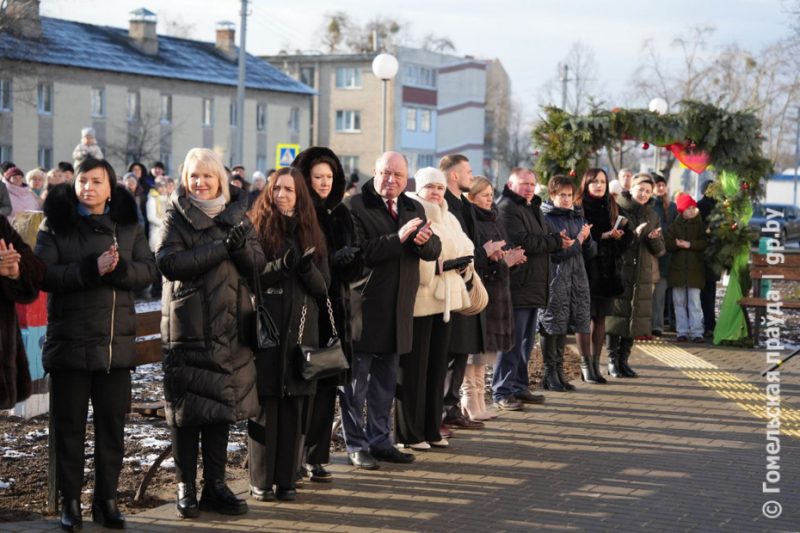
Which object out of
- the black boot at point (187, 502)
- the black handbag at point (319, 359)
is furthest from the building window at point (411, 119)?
the black boot at point (187, 502)

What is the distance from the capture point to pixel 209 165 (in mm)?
6262

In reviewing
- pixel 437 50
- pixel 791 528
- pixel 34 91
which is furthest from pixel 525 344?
pixel 437 50

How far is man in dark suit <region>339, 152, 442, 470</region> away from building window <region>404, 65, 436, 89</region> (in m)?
68.8

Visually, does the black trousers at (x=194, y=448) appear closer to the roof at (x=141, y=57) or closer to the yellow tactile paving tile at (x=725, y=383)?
the yellow tactile paving tile at (x=725, y=383)

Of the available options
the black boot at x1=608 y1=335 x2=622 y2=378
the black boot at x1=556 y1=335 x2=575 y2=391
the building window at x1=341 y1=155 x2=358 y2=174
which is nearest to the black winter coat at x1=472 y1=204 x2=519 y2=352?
the black boot at x1=556 y1=335 x2=575 y2=391

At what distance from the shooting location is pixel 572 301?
10820 mm

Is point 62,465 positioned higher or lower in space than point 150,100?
lower

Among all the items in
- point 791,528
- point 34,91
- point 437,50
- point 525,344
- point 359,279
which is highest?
point 437,50

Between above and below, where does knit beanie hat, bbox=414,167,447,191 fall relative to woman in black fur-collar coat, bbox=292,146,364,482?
above

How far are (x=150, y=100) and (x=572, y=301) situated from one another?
46620 mm

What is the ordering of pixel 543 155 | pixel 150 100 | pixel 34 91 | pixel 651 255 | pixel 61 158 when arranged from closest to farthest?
pixel 651 255 → pixel 543 155 → pixel 34 91 → pixel 61 158 → pixel 150 100

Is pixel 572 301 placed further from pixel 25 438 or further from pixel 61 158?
pixel 61 158

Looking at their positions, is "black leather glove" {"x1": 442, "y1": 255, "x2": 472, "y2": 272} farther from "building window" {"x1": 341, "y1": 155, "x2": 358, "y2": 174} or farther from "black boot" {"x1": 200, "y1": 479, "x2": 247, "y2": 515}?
"building window" {"x1": 341, "y1": 155, "x2": 358, "y2": 174}

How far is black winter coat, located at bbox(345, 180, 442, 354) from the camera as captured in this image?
754 cm
